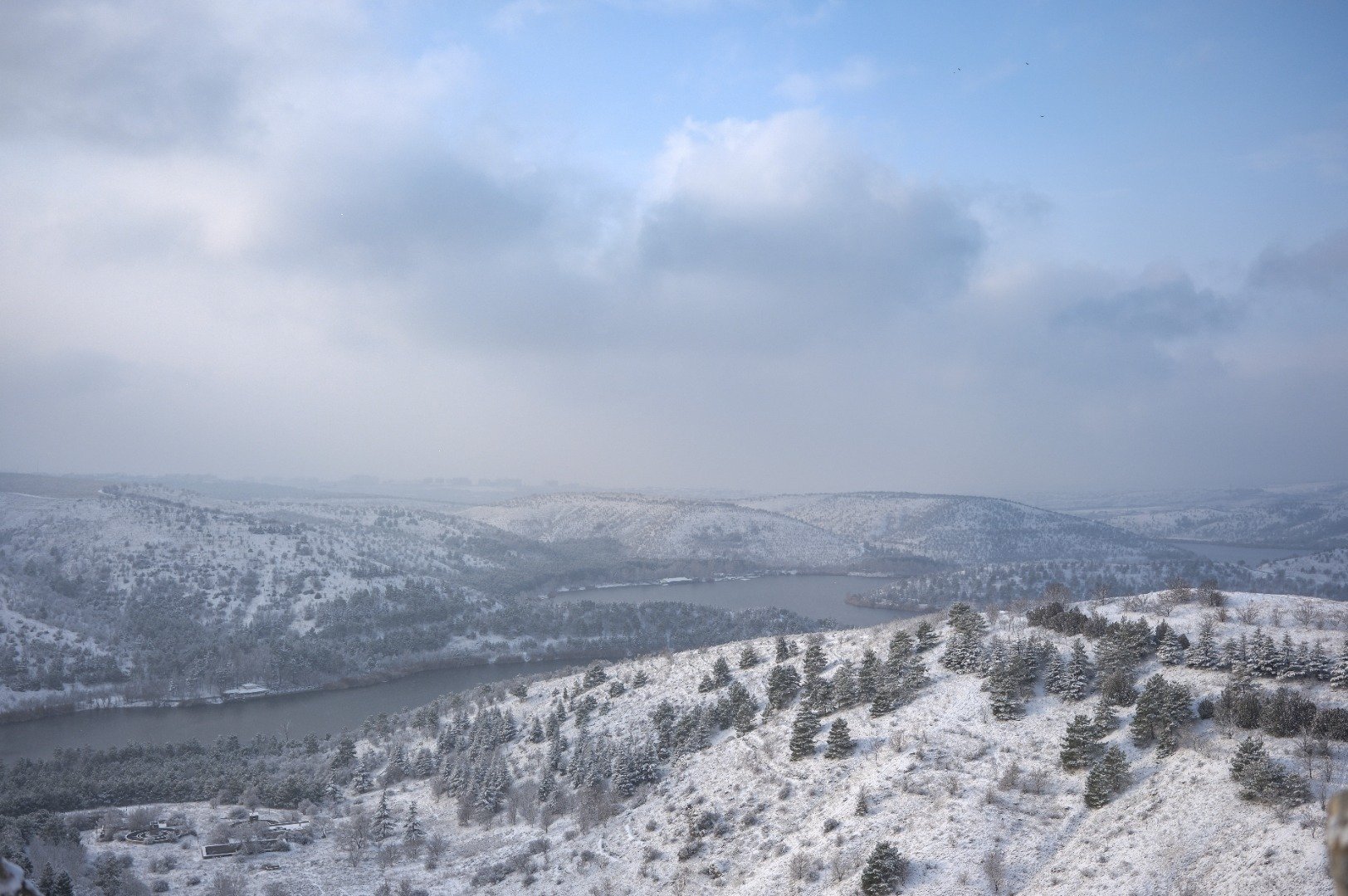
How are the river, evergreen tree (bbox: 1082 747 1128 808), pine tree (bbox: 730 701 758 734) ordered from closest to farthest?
1. evergreen tree (bbox: 1082 747 1128 808)
2. pine tree (bbox: 730 701 758 734)
3. the river

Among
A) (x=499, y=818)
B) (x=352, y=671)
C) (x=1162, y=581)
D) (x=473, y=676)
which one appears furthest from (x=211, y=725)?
(x=1162, y=581)

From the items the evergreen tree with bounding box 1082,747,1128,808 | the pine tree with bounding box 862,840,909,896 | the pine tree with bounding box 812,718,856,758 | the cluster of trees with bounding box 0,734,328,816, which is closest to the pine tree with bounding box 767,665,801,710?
the pine tree with bounding box 812,718,856,758

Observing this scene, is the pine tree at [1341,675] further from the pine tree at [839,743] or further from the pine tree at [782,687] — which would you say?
the pine tree at [782,687]

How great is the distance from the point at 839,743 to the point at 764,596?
141m

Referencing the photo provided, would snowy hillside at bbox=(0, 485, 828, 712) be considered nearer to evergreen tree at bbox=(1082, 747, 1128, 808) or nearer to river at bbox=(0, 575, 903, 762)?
river at bbox=(0, 575, 903, 762)

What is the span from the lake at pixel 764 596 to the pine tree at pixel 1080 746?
108267 mm

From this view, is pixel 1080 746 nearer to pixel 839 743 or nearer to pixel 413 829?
pixel 839 743

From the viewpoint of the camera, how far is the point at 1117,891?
23.8m

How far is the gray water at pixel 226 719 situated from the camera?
84.7 meters

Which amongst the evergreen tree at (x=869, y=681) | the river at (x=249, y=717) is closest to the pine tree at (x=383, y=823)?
the evergreen tree at (x=869, y=681)

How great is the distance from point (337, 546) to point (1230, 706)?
162353 millimetres

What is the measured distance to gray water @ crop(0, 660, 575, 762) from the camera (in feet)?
278

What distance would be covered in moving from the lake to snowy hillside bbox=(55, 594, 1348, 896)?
95900 mm

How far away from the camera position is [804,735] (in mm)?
39875
